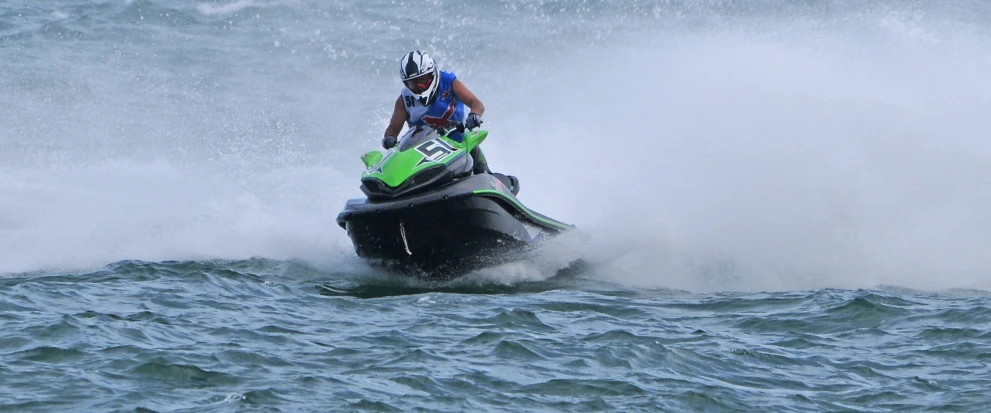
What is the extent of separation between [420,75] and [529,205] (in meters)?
4.26

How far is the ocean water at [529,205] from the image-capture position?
6.66 metres

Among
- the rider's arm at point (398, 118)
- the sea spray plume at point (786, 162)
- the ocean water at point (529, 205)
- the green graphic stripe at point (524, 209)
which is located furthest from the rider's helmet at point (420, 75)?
the sea spray plume at point (786, 162)

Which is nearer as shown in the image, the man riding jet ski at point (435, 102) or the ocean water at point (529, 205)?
the ocean water at point (529, 205)

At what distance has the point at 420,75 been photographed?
33.1 ft

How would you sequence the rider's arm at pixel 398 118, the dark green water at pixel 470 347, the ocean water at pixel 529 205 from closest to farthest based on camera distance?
the dark green water at pixel 470 347 < the ocean water at pixel 529 205 < the rider's arm at pixel 398 118

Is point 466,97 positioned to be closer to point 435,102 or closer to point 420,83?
point 435,102

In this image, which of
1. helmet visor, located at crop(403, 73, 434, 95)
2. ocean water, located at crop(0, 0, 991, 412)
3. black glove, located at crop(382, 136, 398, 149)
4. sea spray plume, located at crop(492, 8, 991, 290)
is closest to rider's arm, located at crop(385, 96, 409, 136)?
black glove, located at crop(382, 136, 398, 149)

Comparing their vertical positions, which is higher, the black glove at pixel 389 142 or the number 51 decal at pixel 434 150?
the black glove at pixel 389 142

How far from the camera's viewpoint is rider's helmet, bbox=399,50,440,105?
1005 cm

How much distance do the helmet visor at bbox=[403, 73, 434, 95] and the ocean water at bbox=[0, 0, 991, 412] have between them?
5.14 ft

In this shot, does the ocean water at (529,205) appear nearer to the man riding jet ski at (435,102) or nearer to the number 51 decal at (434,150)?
the number 51 decal at (434,150)

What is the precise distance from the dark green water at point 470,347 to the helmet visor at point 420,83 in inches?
65.5

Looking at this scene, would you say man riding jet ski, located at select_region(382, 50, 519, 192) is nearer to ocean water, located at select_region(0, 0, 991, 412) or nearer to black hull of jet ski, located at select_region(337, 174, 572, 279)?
black hull of jet ski, located at select_region(337, 174, 572, 279)

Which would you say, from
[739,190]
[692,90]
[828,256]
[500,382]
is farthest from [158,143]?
[500,382]
